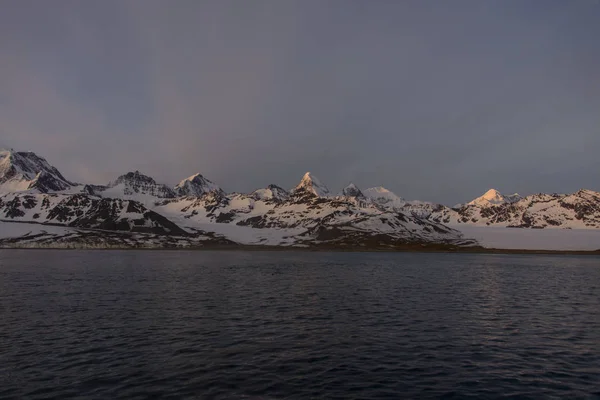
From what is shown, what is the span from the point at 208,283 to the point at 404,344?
61.1 meters

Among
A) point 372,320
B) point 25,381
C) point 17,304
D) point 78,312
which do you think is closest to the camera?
point 25,381

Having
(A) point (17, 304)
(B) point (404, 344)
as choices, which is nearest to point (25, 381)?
(B) point (404, 344)

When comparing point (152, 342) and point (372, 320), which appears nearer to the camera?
point (152, 342)

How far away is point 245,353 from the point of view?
3647cm

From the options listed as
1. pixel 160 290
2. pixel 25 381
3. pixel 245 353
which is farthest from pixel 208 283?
pixel 25 381

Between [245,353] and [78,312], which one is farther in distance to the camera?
[78,312]

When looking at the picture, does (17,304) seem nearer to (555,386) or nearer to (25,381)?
(25,381)

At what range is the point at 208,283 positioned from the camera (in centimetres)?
9369

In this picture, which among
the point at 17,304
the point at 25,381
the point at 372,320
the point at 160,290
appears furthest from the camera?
the point at 160,290

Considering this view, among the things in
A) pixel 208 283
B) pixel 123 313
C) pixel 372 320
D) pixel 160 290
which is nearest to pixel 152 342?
pixel 123 313

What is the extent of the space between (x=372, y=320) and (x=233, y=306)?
20.4 metres

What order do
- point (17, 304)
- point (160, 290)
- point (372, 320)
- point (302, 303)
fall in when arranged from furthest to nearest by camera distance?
point (160, 290)
point (302, 303)
point (17, 304)
point (372, 320)

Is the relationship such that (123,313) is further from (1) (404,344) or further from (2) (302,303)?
(1) (404,344)

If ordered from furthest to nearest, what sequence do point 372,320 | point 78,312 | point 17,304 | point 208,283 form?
point 208,283 < point 17,304 < point 78,312 < point 372,320
